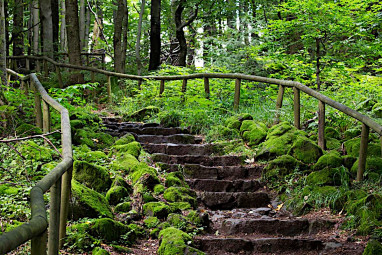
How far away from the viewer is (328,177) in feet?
19.4

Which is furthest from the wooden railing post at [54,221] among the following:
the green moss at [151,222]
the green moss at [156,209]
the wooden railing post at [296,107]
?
the wooden railing post at [296,107]

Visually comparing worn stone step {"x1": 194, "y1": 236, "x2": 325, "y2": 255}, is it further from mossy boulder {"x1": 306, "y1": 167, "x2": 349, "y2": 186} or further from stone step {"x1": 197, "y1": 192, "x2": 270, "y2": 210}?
mossy boulder {"x1": 306, "y1": 167, "x2": 349, "y2": 186}

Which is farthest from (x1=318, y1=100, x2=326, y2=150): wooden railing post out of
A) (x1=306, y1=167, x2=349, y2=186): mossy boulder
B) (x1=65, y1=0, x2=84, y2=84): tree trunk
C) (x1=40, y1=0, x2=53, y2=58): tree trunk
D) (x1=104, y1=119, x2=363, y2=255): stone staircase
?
(x1=40, y1=0, x2=53, y2=58): tree trunk

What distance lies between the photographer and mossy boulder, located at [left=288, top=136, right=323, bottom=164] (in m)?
6.55

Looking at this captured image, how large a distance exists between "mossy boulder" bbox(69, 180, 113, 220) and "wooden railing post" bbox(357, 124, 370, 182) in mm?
3416

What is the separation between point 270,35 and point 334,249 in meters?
9.61

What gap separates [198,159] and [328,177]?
2.46m

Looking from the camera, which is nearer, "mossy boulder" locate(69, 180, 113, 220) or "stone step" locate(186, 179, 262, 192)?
"mossy boulder" locate(69, 180, 113, 220)

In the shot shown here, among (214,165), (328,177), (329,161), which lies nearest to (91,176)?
(214,165)

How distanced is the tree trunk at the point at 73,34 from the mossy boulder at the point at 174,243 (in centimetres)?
1095

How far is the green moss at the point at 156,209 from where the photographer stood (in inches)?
205

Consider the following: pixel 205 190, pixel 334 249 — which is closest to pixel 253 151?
pixel 205 190

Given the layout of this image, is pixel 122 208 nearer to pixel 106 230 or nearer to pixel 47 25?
pixel 106 230

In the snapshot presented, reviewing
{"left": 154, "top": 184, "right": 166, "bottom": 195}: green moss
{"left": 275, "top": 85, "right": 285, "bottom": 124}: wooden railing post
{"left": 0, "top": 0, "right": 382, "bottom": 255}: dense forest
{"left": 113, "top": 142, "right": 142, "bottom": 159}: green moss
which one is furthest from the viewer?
{"left": 275, "top": 85, "right": 285, "bottom": 124}: wooden railing post
